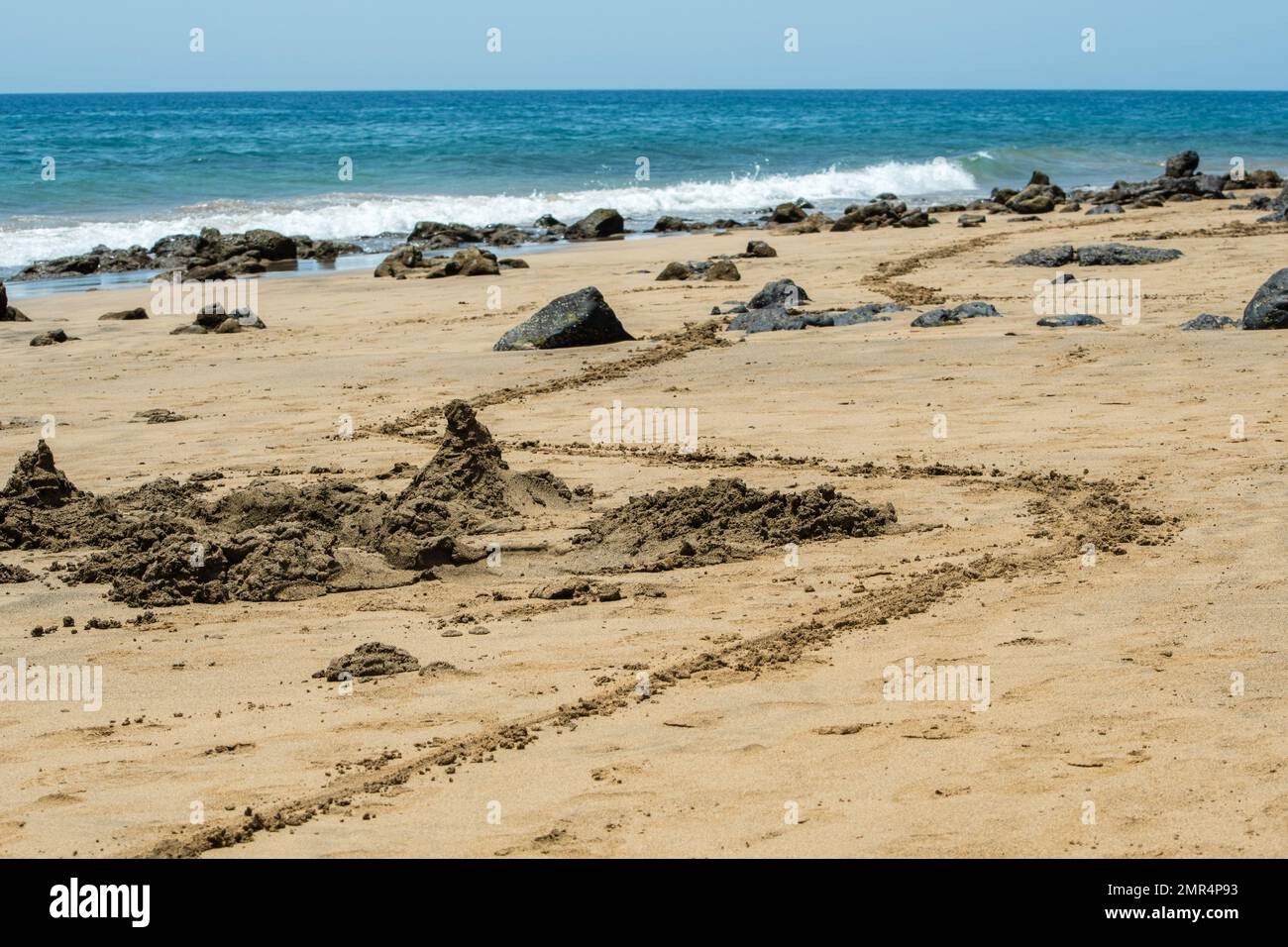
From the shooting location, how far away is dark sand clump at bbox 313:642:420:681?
19.1ft

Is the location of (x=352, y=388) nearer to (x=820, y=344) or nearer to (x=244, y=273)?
(x=820, y=344)

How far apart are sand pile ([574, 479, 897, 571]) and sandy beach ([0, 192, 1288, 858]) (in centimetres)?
11

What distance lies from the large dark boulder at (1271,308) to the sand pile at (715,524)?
6561mm

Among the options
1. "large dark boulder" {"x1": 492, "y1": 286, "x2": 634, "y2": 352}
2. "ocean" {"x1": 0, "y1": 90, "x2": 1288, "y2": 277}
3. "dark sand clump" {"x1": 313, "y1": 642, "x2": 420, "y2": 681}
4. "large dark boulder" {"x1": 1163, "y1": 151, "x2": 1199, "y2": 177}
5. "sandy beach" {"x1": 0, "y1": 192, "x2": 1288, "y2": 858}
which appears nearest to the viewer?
"sandy beach" {"x1": 0, "y1": 192, "x2": 1288, "y2": 858}

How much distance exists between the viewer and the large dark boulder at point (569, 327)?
1405 cm

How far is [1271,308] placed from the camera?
12992 mm

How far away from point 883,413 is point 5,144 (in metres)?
44.0

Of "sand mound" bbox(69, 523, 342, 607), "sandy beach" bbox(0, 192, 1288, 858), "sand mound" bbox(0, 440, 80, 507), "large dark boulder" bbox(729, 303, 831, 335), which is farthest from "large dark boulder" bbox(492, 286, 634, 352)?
"sand mound" bbox(69, 523, 342, 607)

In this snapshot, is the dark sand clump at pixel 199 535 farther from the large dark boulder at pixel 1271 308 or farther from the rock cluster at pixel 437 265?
the rock cluster at pixel 437 265

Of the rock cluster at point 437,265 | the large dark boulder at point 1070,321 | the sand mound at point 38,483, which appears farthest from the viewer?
the rock cluster at point 437,265

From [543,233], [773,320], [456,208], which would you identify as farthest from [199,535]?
[456,208]

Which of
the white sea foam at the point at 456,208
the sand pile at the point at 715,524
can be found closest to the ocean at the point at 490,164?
the white sea foam at the point at 456,208

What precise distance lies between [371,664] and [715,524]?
2.35 metres

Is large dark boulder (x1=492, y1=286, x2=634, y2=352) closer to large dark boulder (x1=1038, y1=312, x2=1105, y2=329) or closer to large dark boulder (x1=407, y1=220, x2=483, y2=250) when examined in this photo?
large dark boulder (x1=1038, y1=312, x2=1105, y2=329)
